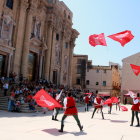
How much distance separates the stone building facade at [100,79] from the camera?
185ft

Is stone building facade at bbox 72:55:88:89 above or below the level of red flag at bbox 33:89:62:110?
above

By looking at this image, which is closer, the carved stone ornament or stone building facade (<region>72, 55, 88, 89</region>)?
the carved stone ornament

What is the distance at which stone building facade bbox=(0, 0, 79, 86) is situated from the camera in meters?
23.5

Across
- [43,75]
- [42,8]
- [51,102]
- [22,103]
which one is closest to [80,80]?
[43,75]

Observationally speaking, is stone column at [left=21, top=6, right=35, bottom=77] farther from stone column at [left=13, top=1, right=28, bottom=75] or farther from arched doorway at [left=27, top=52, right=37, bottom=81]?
arched doorway at [left=27, top=52, right=37, bottom=81]

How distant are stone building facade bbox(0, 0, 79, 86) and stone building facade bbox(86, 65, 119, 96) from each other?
57.8 ft

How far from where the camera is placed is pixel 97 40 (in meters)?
14.1

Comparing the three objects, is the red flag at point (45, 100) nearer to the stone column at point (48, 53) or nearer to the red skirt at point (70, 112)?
the red skirt at point (70, 112)

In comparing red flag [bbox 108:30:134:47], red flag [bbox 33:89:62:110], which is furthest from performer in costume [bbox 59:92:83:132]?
red flag [bbox 108:30:134:47]

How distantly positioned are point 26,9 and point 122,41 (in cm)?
1873

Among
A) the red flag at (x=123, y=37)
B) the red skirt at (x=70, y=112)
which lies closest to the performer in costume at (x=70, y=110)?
the red skirt at (x=70, y=112)

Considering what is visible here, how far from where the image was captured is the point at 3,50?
73.8 feet

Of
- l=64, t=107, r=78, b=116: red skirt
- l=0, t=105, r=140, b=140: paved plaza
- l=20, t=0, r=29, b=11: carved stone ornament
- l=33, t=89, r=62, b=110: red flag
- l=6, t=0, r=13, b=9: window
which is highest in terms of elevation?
l=20, t=0, r=29, b=11: carved stone ornament

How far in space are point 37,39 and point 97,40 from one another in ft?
55.5
